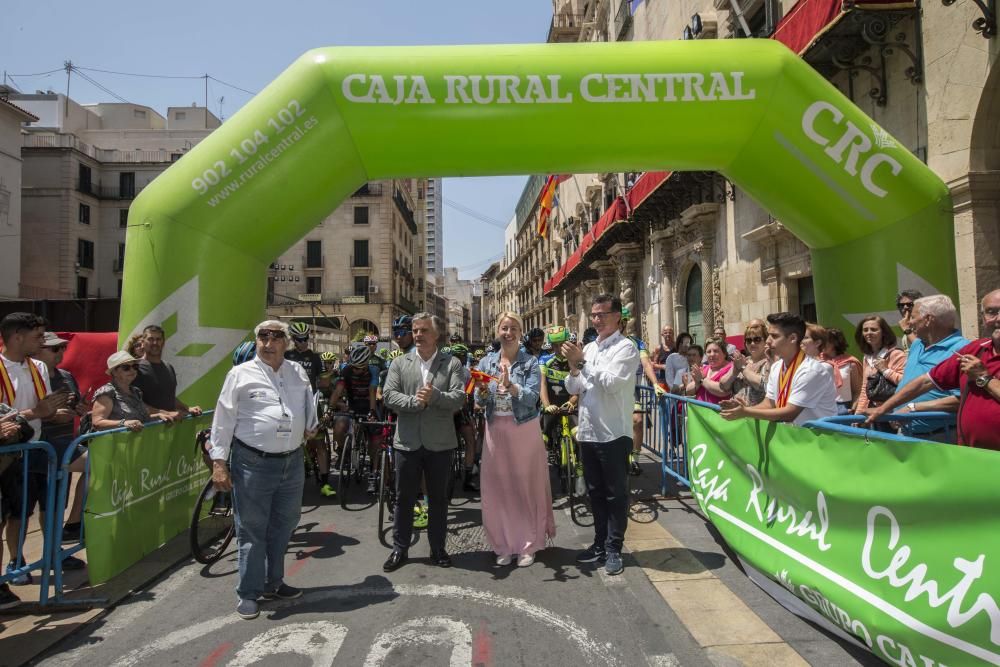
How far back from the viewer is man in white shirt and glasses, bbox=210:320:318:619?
371cm

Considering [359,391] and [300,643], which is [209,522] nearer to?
[359,391]

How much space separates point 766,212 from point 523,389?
9.13 metres

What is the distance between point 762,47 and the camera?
569cm

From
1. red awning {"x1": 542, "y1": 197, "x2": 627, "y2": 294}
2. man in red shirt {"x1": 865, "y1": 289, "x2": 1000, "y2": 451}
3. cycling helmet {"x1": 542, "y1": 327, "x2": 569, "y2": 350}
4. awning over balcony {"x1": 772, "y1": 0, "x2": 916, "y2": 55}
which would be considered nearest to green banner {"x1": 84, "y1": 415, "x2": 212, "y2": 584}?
cycling helmet {"x1": 542, "y1": 327, "x2": 569, "y2": 350}

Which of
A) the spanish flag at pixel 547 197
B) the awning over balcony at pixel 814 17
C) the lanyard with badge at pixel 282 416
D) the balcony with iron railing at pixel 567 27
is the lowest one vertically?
the lanyard with badge at pixel 282 416

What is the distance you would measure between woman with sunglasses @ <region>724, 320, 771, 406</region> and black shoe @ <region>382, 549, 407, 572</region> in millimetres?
3383

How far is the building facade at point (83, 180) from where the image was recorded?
127 ft

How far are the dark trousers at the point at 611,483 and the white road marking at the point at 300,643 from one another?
1.96 meters

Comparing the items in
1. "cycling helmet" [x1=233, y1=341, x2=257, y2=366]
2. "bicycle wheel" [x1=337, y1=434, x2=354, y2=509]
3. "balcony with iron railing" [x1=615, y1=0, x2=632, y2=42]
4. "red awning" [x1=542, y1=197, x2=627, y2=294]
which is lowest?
"bicycle wheel" [x1=337, y1=434, x2=354, y2=509]

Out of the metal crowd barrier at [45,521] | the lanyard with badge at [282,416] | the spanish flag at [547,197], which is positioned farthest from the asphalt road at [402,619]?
the spanish flag at [547,197]

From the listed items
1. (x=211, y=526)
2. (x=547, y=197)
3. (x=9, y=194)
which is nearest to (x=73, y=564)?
(x=211, y=526)

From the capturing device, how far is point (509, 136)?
5.79 m

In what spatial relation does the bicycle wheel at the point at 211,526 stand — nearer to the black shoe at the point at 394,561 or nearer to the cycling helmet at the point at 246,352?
the cycling helmet at the point at 246,352

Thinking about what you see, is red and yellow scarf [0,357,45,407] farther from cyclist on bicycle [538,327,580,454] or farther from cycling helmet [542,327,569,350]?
cycling helmet [542,327,569,350]
